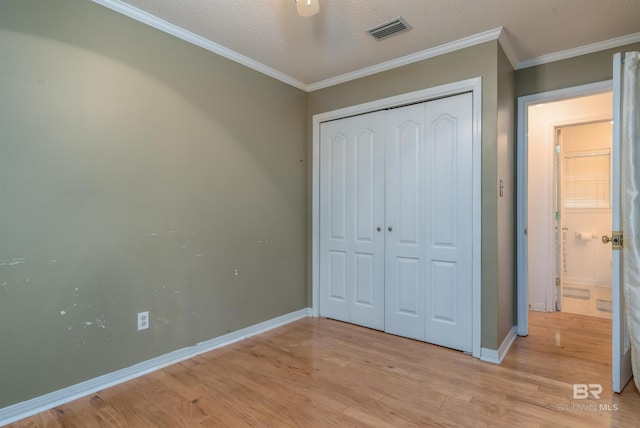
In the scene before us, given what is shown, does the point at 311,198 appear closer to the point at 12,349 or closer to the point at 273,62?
the point at 273,62

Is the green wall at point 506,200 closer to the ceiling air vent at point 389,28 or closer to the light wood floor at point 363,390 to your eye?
the light wood floor at point 363,390

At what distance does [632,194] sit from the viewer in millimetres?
2049

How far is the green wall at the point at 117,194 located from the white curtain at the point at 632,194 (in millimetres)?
2673

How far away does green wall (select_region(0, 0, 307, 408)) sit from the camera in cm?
183

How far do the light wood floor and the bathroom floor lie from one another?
0.97 meters

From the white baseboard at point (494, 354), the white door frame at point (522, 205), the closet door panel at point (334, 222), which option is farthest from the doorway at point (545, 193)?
the closet door panel at point (334, 222)

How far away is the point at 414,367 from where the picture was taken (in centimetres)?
241

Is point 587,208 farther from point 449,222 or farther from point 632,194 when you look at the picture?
point 449,222

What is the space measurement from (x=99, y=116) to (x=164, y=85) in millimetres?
521

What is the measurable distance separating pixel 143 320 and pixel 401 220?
7.21 ft

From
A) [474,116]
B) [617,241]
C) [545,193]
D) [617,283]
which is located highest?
[474,116]

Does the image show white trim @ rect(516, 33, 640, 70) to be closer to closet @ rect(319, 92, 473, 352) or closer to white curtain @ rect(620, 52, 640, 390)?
white curtain @ rect(620, 52, 640, 390)

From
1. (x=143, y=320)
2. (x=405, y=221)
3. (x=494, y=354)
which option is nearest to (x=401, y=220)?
(x=405, y=221)

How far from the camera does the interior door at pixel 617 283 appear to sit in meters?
2.06
